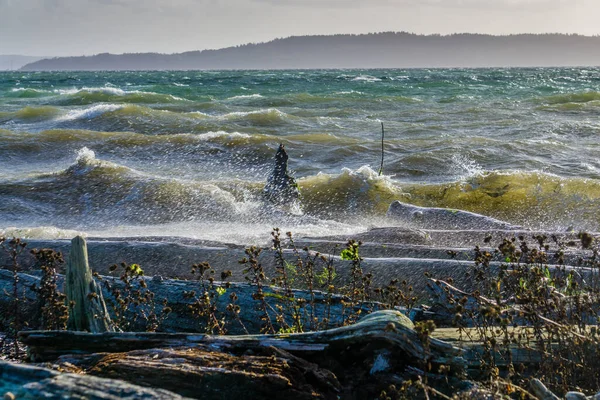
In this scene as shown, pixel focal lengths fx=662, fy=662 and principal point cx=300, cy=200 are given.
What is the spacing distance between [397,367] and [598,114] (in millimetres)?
23717

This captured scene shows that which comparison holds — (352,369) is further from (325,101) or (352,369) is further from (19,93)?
(19,93)

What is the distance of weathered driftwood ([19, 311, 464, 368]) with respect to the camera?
296 centimetres

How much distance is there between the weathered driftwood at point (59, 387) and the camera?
7.43 feet

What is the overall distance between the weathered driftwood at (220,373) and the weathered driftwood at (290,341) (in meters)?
0.07

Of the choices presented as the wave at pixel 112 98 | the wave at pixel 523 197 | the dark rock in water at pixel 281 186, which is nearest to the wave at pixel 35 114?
the wave at pixel 112 98

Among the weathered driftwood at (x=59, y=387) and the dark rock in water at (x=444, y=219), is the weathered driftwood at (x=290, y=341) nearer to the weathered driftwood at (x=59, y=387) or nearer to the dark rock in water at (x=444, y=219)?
the weathered driftwood at (x=59, y=387)

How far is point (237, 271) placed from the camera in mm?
5965

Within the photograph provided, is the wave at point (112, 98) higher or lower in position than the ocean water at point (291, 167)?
higher

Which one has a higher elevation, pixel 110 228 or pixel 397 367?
pixel 397 367

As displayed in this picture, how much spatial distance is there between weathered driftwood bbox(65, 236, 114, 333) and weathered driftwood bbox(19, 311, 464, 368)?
48 cm

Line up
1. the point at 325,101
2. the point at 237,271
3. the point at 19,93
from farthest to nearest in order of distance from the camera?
1. the point at 19,93
2. the point at 325,101
3. the point at 237,271

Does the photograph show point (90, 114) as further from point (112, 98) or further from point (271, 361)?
point (271, 361)

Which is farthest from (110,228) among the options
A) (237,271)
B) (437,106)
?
(437,106)

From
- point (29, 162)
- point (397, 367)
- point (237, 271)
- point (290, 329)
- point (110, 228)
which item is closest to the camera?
point (397, 367)
